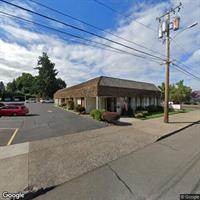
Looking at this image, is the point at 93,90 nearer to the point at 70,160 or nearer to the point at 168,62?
the point at 168,62

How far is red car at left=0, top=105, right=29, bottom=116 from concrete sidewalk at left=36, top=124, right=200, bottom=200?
18.6 metres

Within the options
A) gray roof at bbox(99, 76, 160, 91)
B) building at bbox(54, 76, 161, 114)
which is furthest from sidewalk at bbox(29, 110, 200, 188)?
gray roof at bbox(99, 76, 160, 91)

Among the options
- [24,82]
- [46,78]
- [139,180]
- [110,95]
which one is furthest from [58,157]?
[24,82]

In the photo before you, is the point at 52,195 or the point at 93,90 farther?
the point at 93,90

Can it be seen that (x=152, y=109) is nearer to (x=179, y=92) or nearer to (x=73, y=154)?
(x=73, y=154)

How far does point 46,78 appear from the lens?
275ft

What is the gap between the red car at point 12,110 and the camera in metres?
22.9

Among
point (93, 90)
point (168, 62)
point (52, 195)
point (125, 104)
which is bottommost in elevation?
point (52, 195)

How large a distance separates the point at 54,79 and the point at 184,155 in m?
82.8

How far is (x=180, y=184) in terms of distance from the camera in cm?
500

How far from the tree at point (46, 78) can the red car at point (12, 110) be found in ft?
202

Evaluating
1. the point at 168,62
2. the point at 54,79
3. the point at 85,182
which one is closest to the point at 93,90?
the point at 168,62

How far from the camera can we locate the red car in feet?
75.2

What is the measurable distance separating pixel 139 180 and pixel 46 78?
271 ft
